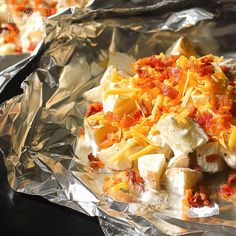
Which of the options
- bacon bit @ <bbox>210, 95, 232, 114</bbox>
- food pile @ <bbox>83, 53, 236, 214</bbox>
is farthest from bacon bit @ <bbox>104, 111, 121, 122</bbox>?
bacon bit @ <bbox>210, 95, 232, 114</bbox>

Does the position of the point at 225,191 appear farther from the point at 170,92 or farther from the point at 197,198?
the point at 170,92

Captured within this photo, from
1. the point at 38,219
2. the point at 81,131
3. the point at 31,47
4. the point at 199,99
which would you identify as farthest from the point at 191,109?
the point at 31,47

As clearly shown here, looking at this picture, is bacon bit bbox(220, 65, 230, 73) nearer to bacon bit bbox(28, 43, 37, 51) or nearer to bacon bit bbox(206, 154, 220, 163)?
bacon bit bbox(206, 154, 220, 163)

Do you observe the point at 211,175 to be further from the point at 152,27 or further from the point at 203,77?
the point at 152,27

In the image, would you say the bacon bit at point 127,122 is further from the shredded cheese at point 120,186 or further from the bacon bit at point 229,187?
the bacon bit at point 229,187

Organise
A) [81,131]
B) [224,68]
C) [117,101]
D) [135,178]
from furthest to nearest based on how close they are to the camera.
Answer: [81,131], [224,68], [117,101], [135,178]

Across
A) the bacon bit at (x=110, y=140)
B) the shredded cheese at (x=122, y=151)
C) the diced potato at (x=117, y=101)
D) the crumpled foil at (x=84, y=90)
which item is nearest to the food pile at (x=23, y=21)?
the crumpled foil at (x=84, y=90)
